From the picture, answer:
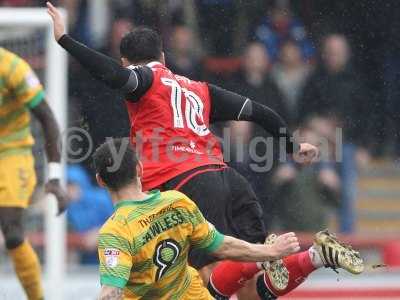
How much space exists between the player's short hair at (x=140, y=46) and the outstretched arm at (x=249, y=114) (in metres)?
0.40

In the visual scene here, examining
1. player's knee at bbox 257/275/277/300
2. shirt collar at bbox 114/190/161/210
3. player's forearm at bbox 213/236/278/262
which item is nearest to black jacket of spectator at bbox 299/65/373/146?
player's knee at bbox 257/275/277/300

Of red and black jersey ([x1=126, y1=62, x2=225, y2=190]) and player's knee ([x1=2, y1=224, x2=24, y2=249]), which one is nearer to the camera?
red and black jersey ([x1=126, y1=62, x2=225, y2=190])

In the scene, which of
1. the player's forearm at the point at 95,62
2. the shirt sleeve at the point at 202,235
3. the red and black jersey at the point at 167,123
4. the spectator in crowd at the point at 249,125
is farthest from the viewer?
the spectator in crowd at the point at 249,125

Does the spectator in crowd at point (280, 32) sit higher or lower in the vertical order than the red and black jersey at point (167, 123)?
higher

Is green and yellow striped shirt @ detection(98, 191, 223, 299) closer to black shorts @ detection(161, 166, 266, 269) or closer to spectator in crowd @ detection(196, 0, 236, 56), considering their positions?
black shorts @ detection(161, 166, 266, 269)

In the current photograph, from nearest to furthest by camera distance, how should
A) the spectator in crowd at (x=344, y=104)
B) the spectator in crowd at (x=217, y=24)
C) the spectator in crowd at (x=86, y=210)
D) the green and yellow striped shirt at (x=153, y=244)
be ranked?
the green and yellow striped shirt at (x=153, y=244) < the spectator in crowd at (x=86, y=210) < the spectator in crowd at (x=344, y=104) < the spectator in crowd at (x=217, y=24)

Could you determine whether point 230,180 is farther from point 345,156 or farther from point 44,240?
point 345,156

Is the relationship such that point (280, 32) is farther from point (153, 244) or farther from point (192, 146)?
point (153, 244)

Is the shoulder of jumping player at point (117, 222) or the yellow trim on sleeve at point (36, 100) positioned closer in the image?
the shoulder of jumping player at point (117, 222)

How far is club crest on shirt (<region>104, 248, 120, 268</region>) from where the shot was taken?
5973mm

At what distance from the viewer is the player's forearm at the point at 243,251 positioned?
6270 mm

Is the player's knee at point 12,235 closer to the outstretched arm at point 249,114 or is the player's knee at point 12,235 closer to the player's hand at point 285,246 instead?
the outstretched arm at point 249,114

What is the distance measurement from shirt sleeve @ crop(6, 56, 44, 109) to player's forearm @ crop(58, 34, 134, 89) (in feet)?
5.10

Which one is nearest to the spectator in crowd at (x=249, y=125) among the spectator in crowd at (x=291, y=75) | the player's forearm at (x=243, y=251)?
the spectator in crowd at (x=291, y=75)
